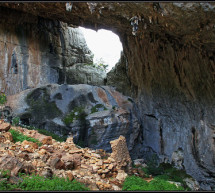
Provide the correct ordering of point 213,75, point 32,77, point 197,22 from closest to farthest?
1. point 197,22
2. point 213,75
3. point 32,77

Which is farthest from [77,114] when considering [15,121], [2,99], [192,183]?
[192,183]

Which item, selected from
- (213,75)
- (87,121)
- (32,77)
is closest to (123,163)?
(87,121)

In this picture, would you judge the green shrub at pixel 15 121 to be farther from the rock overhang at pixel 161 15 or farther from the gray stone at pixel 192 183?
the gray stone at pixel 192 183

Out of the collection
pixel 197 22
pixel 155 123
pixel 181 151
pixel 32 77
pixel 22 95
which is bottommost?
pixel 181 151

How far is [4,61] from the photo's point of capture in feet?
Answer: 41.8

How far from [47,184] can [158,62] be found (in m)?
9.34

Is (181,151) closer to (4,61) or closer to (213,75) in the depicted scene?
(213,75)

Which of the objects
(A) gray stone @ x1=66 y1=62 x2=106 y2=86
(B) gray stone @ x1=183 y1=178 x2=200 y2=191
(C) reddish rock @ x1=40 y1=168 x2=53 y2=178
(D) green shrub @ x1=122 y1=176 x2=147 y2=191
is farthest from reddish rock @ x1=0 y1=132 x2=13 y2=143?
(A) gray stone @ x1=66 y1=62 x2=106 y2=86

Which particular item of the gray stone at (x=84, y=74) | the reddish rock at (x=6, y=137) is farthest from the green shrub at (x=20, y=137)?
the gray stone at (x=84, y=74)

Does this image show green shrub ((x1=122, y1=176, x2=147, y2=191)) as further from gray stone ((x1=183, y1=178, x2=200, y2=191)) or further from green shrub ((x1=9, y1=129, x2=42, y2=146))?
gray stone ((x1=183, y1=178, x2=200, y2=191))

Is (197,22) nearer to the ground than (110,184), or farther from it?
farther from it

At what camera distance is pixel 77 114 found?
12.2 metres

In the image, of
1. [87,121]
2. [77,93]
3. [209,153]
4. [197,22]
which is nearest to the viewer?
[197,22]

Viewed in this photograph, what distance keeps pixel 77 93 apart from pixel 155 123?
208 inches
